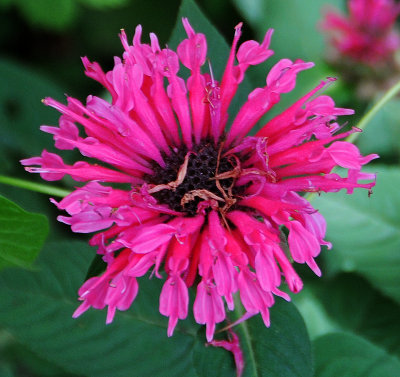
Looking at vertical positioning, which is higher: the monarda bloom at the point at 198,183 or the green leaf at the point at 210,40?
the green leaf at the point at 210,40

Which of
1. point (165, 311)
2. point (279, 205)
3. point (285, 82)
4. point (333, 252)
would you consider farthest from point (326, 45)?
point (165, 311)

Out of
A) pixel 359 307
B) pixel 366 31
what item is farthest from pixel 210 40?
pixel 366 31

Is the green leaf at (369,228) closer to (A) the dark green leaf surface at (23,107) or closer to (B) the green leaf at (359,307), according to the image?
(B) the green leaf at (359,307)

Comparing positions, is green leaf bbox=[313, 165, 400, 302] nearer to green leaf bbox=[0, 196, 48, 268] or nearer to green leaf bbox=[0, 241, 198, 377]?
green leaf bbox=[0, 241, 198, 377]

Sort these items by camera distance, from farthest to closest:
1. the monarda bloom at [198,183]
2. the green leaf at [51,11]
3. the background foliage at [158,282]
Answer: the green leaf at [51,11]
the background foliage at [158,282]
the monarda bloom at [198,183]

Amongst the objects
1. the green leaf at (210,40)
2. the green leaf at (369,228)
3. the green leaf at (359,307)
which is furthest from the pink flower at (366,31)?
the green leaf at (210,40)

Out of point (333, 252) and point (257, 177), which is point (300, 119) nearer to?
point (257, 177)

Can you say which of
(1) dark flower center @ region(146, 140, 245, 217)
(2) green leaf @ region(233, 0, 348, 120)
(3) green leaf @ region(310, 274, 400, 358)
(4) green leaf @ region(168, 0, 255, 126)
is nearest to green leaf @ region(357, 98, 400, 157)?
(2) green leaf @ region(233, 0, 348, 120)

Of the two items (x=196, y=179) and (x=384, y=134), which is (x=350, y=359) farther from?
(x=384, y=134)
